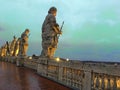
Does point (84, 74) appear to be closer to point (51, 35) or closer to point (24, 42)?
point (51, 35)

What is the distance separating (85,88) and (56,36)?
23.3ft

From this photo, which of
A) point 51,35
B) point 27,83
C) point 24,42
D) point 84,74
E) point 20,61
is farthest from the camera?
point 24,42

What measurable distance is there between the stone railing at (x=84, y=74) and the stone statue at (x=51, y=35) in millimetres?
616

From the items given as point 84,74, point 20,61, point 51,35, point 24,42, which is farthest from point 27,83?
point 24,42

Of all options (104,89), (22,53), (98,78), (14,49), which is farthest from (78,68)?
(14,49)

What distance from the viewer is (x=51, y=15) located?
52.6 ft

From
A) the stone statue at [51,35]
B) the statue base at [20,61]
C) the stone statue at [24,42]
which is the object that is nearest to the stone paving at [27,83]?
the stone statue at [51,35]

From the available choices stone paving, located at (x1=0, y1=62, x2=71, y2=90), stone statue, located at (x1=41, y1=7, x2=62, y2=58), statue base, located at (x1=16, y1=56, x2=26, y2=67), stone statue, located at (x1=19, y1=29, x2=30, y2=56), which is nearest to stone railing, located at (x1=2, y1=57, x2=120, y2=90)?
stone paving, located at (x1=0, y1=62, x2=71, y2=90)

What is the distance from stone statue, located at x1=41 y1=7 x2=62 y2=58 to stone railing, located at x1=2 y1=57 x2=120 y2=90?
616 millimetres

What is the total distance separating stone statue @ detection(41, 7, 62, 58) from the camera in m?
15.9

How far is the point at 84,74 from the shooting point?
9.58m

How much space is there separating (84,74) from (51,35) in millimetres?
6624

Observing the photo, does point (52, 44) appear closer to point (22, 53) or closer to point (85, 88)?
point (85, 88)

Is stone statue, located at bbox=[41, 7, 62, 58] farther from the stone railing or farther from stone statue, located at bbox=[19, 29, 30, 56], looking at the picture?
Result: stone statue, located at bbox=[19, 29, 30, 56]
